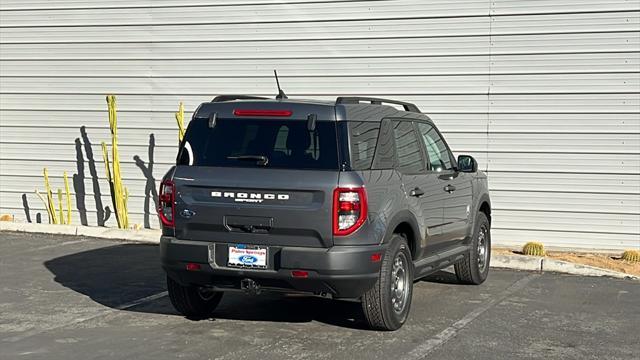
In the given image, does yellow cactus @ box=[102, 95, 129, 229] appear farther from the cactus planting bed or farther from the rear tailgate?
the rear tailgate

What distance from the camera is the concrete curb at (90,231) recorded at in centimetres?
1288

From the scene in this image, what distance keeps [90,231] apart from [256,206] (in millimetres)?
7406

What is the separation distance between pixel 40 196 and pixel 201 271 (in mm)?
8862

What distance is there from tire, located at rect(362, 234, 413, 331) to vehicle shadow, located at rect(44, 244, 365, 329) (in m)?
0.33

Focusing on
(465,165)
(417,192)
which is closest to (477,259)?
(465,165)

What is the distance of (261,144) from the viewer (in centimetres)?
688

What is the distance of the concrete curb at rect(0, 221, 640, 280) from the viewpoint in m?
10.4

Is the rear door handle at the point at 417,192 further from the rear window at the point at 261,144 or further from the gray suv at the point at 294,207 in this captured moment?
the rear window at the point at 261,144

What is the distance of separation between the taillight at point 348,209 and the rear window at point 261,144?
249mm

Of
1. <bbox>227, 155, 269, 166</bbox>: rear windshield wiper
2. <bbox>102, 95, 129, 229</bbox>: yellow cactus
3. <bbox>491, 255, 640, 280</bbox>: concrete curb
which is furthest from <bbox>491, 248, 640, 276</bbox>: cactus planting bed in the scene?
<bbox>102, 95, 129, 229</bbox>: yellow cactus

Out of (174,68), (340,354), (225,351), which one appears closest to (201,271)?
(225,351)

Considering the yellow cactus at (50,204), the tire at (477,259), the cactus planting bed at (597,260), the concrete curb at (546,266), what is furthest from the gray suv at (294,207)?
the yellow cactus at (50,204)

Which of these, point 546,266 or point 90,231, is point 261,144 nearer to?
point 546,266

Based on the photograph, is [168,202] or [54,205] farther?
[54,205]
